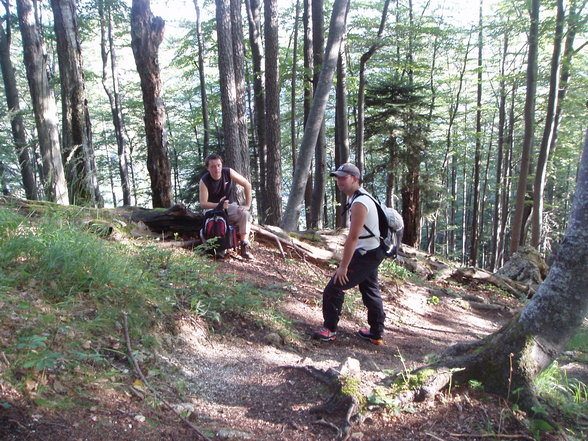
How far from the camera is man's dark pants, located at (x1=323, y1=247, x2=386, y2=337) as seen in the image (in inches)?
171

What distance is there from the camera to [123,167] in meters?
20.2

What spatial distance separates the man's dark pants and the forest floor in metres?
0.34

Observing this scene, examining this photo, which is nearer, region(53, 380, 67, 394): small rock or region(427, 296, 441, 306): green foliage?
region(53, 380, 67, 394): small rock

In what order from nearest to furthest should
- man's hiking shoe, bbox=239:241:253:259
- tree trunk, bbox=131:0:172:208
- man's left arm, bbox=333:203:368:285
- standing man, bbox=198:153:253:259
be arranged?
1. man's left arm, bbox=333:203:368:285
2. standing man, bbox=198:153:253:259
3. man's hiking shoe, bbox=239:241:253:259
4. tree trunk, bbox=131:0:172:208

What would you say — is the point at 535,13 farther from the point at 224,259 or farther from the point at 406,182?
the point at 224,259

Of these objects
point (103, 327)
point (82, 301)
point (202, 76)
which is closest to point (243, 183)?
point (82, 301)

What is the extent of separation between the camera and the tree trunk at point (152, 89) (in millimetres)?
7723

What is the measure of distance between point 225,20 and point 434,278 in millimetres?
7884

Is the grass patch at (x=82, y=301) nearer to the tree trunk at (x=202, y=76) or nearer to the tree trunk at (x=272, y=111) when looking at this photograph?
the tree trunk at (x=272, y=111)

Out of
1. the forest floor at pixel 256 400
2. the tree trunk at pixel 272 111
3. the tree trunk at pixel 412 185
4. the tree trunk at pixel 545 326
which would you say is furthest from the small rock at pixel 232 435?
the tree trunk at pixel 412 185

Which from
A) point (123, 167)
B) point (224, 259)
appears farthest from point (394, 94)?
point (123, 167)

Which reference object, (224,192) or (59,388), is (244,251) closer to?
(224,192)

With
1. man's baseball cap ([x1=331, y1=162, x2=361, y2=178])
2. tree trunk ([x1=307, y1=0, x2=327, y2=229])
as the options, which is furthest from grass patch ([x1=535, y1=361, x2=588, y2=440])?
tree trunk ([x1=307, y1=0, x2=327, y2=229])

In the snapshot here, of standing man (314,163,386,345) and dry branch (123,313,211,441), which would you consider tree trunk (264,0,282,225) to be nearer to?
standing man (314,163,386,345)
